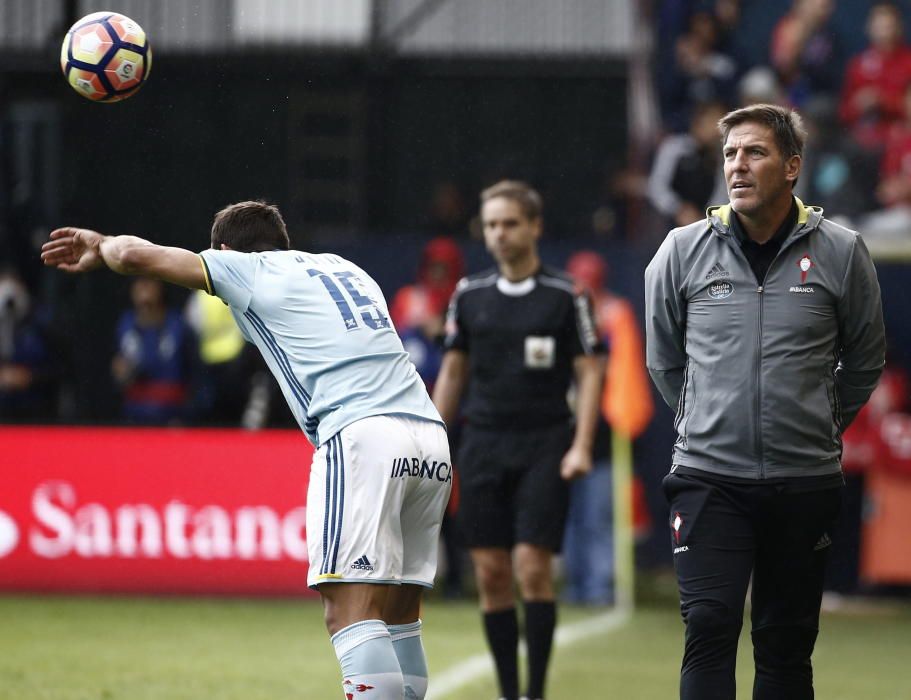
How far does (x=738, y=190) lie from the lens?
5516mm

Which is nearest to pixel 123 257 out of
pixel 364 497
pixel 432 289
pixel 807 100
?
pixel 364 497

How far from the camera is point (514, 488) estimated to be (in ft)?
26.3

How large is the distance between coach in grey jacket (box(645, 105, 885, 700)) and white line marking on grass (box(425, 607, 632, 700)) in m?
2.92

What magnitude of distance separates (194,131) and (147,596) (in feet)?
19.7

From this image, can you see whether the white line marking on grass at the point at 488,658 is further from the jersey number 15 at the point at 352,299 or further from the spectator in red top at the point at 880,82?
the spectator in red top at the point at 880,82

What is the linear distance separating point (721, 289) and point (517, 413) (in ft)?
8.67

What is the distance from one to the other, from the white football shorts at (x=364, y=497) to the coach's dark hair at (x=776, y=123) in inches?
61.1

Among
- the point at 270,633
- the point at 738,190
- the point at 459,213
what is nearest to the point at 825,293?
the point at 738,190

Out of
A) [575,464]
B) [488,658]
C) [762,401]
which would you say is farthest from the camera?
[488,658]

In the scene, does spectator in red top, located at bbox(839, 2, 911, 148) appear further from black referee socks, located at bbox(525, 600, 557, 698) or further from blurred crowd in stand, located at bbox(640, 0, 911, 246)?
black referee socks, located at bbox(525, 600, 557, 698)

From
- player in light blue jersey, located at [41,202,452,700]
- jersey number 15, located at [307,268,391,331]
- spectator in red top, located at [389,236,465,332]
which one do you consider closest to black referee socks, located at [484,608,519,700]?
player in light blue jersey, located at [41,202,452,700]

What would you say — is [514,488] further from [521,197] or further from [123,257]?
[123,257]

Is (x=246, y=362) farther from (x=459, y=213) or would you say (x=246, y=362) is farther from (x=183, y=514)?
(x=459, y=213)

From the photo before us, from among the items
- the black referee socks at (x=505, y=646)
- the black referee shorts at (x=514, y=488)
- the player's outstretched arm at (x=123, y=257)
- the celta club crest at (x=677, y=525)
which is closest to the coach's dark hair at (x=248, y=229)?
the player's outstretched arm at (x=123, y=257)
